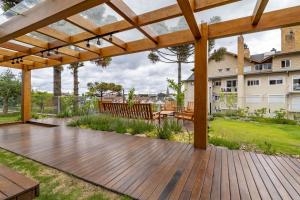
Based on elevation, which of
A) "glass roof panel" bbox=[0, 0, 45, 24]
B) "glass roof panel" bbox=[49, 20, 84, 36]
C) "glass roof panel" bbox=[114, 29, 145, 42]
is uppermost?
"glass roof panel" bbox=[114, 29, 145, 42]

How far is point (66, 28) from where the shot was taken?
4109 mm

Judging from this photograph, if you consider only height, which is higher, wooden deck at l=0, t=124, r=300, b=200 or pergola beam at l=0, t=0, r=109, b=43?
pergola beam at l=0, t=0, r=109, b=43

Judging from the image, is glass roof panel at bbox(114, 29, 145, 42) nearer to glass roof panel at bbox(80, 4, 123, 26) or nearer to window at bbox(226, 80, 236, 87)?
glass roof panel at bbox(80, 4, 123, 26)

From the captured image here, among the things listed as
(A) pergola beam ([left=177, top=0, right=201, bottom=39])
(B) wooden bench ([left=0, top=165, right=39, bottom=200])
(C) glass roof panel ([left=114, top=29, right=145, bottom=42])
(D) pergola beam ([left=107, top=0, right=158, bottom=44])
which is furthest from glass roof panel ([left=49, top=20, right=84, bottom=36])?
(B) wooden bench ([left=0, top=165, right=39, bottom=200])

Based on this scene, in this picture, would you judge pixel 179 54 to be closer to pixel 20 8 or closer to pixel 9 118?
pixel 20 8

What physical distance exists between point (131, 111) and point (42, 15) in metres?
4.21

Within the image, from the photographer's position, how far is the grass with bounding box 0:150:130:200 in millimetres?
2096

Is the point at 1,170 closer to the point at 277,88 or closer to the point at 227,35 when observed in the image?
the point at 227,35

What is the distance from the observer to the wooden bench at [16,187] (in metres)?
1.69

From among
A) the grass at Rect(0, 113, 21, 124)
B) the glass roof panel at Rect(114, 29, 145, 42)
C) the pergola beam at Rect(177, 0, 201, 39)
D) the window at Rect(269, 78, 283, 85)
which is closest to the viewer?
the pergola beam at Rect(177, 0, 201, 39)

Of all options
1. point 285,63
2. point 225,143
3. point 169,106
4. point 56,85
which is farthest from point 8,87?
point 285,63

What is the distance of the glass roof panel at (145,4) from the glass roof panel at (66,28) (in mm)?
1614

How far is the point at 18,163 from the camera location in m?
3.11

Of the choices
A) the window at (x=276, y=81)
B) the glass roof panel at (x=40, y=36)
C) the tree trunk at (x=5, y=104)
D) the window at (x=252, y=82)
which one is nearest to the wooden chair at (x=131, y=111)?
the glass roof panel at (x=40, y=36)
